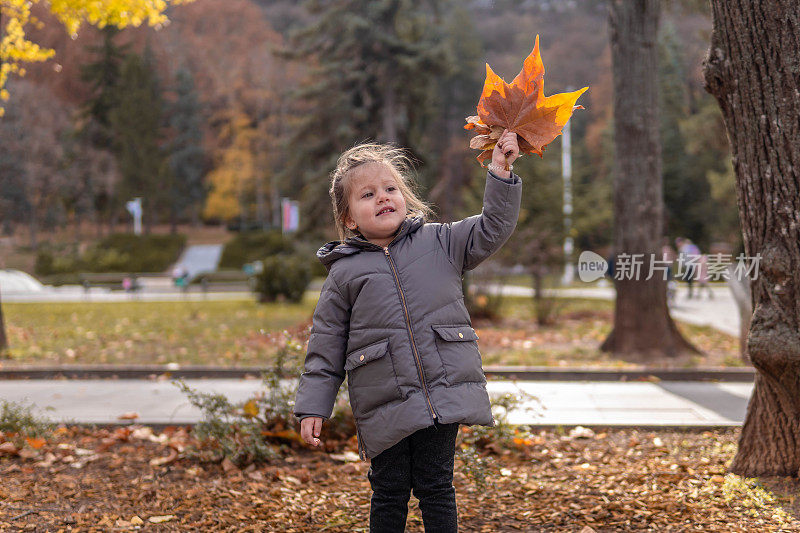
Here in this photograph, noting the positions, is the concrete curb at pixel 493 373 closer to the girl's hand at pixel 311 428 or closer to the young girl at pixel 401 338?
the young girl at pixel 401 338

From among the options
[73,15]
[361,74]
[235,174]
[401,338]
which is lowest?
[401,338]

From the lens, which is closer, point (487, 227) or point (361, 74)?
point (487, 227)

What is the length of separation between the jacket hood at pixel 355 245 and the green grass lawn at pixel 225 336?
1.58 meters

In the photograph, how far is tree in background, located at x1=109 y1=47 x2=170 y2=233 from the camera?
174 ft

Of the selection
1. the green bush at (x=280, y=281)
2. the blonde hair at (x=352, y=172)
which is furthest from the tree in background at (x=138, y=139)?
the blonde hair at (x=352, y=172)

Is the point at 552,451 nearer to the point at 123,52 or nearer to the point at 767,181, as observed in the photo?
the point at 767,181

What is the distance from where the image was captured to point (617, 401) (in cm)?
641

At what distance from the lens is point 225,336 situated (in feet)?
37.8

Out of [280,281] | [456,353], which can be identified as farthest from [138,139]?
[456,353]

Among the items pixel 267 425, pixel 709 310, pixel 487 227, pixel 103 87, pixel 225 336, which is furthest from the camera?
pixel 103 87

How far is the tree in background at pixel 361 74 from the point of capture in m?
20.9

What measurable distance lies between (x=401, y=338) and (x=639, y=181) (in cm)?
714

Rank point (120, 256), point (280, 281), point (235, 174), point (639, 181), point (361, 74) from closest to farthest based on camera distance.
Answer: point (639, 181) → point (280, 281) → point (361, 74) → point (120, 256) → point (235, 174)

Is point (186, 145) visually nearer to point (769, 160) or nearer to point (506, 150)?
point (769, 160)
